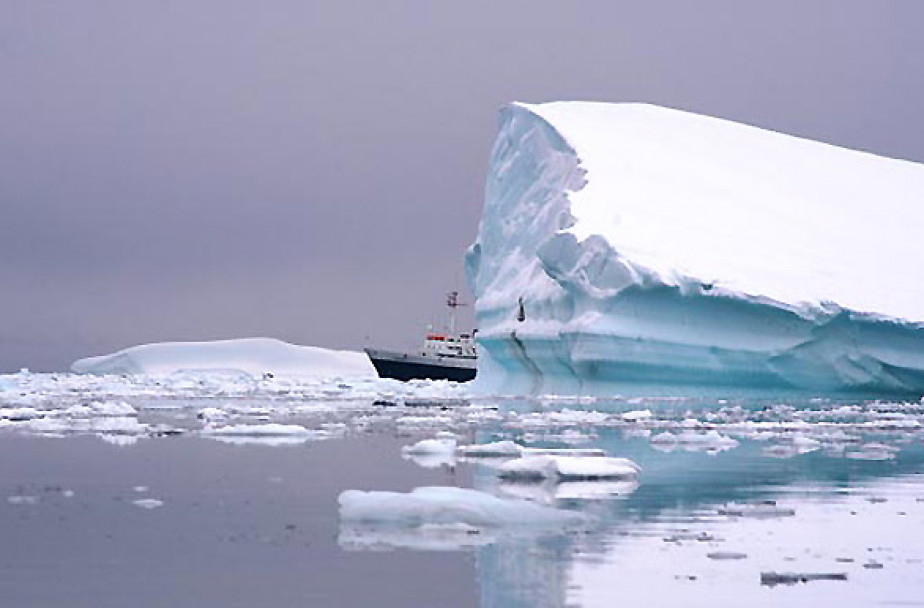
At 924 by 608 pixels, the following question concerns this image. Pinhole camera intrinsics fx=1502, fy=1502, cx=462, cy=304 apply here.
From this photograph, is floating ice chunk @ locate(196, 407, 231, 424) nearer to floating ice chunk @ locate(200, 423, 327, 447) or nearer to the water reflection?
floating ice chunk @ locate(200, 423, 327, 447)

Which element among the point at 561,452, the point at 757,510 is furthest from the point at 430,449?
the point at 757,510

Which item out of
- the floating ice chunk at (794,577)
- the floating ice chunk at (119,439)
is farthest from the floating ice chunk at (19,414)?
the floating ice chunk at (794,577)

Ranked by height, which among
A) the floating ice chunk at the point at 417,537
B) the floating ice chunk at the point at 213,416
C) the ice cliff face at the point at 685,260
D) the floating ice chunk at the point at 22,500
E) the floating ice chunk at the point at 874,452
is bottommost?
the floating ice chunk at the point at 22,500

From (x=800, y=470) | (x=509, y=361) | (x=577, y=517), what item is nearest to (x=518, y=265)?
(x=509, y=361)

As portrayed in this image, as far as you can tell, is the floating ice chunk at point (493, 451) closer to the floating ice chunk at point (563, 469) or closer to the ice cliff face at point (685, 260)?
the floating ice chunk at point (563, 469)

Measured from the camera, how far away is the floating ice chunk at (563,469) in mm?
8430

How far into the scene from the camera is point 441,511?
6176 mm

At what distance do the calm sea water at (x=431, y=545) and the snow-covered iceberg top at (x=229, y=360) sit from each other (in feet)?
127

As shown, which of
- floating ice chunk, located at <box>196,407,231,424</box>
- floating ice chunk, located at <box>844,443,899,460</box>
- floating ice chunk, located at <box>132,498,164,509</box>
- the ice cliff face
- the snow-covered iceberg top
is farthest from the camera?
the snow-covered iceberg top

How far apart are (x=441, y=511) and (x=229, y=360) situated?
4434 centimetres

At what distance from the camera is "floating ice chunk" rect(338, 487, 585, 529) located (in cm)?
615

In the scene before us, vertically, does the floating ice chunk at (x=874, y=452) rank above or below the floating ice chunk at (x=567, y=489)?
above

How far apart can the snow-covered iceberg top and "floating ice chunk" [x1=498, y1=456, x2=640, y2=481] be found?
38825mm

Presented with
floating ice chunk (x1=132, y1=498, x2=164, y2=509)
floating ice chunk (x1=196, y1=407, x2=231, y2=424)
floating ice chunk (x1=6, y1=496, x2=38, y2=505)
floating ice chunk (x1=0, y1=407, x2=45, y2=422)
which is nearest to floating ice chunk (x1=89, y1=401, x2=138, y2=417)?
floating ice chunk (x1=0, y1=407, x2=45, y2=422)
